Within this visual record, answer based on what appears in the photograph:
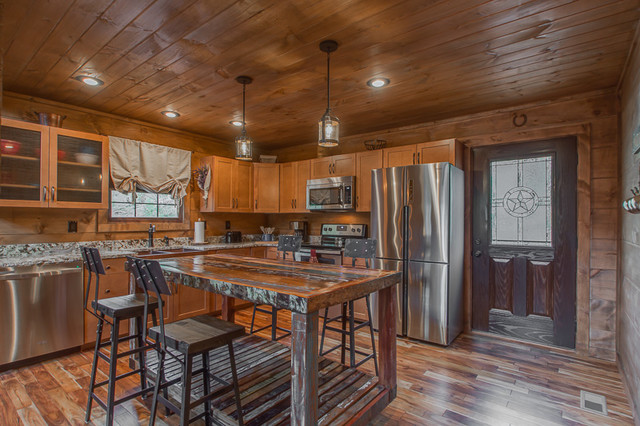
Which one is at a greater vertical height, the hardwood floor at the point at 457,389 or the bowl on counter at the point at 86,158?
the bowl on counter at the point at 86,158

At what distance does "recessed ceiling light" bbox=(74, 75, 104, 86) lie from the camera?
119 inches

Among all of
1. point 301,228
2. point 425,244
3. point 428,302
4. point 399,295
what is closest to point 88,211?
point 301,228

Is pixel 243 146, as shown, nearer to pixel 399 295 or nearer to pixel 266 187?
pixel 399 295

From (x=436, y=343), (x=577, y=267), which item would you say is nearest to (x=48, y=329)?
(x=436, y=343)

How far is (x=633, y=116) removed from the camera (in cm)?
243

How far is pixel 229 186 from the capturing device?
498cm

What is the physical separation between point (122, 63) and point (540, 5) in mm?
2928

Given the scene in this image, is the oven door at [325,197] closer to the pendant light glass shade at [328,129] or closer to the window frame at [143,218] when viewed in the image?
the window frame at [143,218]

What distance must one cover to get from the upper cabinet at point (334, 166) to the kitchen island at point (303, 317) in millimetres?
2162

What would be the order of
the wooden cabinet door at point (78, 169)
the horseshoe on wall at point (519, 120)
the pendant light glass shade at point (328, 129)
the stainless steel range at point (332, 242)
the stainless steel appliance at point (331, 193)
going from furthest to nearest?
the stainless steel appliance at point (331, 193) → the stainless steel range at point (332, 242) → the horseshoe on wall at point (519, 120) → the wooden cabinet door at point (78, 169) → the pendant light glass shade at point (328, 129)

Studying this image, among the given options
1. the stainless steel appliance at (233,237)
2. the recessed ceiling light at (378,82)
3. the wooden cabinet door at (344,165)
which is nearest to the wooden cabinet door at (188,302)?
the stainless steel appliance at (233,237)

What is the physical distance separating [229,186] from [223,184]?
10 centimetres

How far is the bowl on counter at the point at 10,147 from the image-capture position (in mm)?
3178

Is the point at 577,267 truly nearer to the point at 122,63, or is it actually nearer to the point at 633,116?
the point at 633,116
